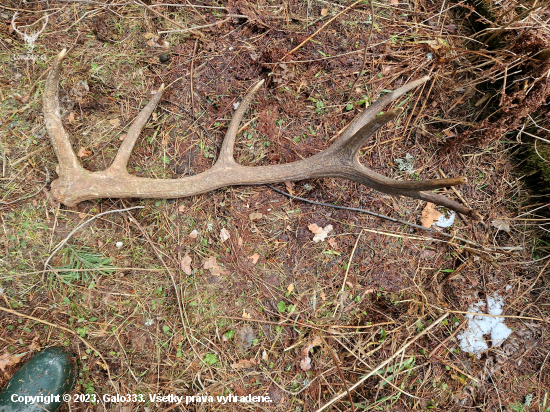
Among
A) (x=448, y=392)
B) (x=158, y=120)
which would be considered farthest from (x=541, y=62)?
(x=158, y=120)

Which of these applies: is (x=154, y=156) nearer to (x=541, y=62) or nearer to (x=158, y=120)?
(x=158, y=120)

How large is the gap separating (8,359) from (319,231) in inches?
117

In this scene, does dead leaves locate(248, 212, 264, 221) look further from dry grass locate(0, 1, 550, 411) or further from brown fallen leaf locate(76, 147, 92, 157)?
brown fallen leaf locate(76, 147, 92, 157)

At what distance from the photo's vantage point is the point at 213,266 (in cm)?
282

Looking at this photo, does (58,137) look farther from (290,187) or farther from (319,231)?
(319,231)

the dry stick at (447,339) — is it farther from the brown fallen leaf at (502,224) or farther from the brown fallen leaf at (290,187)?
the brown fallen leaf at (290,187)

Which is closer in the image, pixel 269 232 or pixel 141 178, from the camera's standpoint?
pixel 141 178

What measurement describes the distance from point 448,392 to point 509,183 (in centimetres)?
199

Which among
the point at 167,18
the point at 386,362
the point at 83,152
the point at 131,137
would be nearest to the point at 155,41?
the point at 167,18

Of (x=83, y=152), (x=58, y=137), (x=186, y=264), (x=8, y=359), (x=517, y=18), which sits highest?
(x=517, y=18)

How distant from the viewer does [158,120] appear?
293 cm

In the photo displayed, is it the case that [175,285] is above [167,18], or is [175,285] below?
below

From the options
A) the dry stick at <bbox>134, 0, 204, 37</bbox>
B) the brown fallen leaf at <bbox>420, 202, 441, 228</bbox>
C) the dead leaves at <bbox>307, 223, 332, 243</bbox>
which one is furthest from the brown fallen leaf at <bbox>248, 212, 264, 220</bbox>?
the dry stick at <bbox>134, 0, 204, 37</bbox>

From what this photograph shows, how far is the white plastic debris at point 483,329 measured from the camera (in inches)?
111
